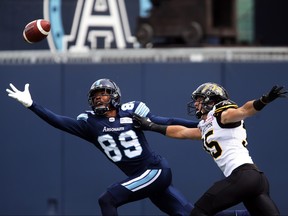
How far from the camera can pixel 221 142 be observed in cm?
826

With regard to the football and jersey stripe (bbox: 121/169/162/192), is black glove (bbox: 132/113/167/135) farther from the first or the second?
the football

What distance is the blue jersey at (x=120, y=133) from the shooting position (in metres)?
8.88

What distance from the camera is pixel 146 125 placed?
877cm

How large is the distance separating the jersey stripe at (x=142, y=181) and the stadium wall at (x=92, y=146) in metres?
2.72

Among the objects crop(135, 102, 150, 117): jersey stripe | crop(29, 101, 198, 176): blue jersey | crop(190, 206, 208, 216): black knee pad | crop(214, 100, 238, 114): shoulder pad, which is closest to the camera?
crop(190, 206, 208, 216): black knee pad

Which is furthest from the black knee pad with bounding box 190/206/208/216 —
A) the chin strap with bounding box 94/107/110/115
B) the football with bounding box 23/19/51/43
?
the football with bounding box 23/19/51/43

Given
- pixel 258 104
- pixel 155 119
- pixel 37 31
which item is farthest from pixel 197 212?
pixel 37 31

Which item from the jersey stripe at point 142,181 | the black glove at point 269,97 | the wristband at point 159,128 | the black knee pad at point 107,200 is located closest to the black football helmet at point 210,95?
the wristband at point 159,128

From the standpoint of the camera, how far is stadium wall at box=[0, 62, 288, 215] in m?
11.4

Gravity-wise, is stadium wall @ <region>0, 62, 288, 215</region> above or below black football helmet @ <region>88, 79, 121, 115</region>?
below

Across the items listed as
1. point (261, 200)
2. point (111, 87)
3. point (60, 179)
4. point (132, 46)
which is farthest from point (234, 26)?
point (261, 200)

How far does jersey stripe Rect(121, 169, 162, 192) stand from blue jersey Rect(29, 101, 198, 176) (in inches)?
4.0

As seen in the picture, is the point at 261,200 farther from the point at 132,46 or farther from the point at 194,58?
the point at 132,46

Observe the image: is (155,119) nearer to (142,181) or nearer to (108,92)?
(108,92)
